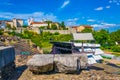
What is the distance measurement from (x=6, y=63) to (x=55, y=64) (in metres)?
1.35

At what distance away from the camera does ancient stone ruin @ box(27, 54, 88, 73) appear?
564 cm

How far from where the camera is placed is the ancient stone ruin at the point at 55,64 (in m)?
5.64

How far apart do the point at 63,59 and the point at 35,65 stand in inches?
32.5

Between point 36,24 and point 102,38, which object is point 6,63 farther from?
point 36,24

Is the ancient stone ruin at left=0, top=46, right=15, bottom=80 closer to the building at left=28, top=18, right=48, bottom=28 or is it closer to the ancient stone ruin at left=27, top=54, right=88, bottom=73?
the ancient stone ruin at left=27, top=54, right=88, bottom=73

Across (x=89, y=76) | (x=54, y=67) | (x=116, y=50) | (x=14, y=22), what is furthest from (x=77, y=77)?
(x=14, y=22)

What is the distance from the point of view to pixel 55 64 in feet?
19.2

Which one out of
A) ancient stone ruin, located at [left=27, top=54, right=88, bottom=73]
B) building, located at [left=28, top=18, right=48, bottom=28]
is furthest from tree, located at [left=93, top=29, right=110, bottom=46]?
ancient stone ruin, located at [left=27, top=54, right=88, bottom=73]

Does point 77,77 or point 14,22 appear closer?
point 77,77

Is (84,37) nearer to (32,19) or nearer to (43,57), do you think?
(43,57)

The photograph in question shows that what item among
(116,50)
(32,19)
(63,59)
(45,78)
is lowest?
(116,50)

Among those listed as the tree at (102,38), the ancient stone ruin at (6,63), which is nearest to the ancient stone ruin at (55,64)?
the ancient stone ruin at (6,63)

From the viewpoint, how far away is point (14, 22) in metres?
144

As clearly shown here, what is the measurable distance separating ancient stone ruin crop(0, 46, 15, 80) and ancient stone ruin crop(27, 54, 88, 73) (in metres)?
0.62
